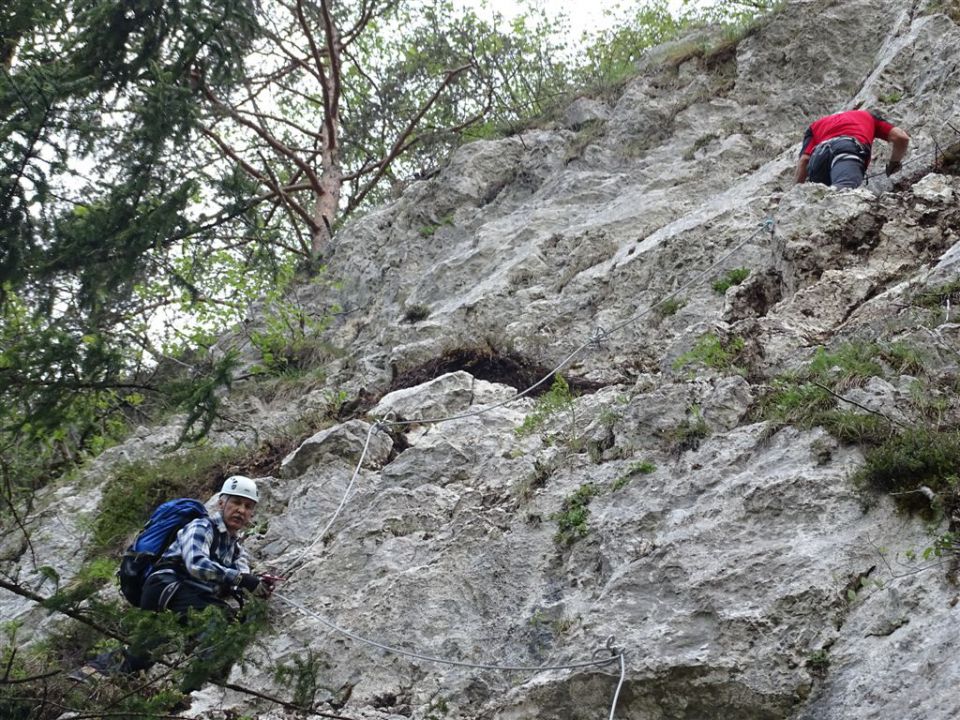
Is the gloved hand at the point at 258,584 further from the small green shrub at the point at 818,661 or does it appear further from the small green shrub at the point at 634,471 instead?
the small green shrub at the point at 818,661

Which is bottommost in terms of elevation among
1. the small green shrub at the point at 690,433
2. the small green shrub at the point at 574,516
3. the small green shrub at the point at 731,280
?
the small green shrub at the point at 574,516

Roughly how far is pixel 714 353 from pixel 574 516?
5.28 ft

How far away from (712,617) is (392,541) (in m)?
2.46

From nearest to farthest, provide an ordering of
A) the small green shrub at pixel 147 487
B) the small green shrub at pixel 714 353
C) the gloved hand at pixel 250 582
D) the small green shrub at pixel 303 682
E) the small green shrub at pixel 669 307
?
the small green shrub at pixel 303 682 → the gloved hand at pixel 250 582 → the small green shrub at pixel 714 353 → the small green shrub at pixel 669 307 → the small green shrub at pixel 147 487

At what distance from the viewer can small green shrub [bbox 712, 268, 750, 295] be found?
7863 millimetres

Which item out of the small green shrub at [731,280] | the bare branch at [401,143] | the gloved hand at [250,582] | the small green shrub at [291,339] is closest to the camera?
the gloved hand at [250,582]

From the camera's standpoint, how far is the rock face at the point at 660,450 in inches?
176

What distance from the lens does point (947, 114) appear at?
8445mm

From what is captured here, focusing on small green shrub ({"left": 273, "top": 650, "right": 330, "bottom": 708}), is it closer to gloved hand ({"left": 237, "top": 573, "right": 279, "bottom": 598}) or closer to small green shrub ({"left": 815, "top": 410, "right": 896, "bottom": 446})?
gloved hand ({"left": 237, "top": 573, "right": 279, "bottom": 598})

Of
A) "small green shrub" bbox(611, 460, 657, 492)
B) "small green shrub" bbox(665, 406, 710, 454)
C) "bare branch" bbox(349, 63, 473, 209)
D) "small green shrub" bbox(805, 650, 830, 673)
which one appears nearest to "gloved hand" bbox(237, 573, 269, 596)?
"small green shrub" bbox(611, 460, 657, 492)

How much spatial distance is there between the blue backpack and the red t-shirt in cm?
562

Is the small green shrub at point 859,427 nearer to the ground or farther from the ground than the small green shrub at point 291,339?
nearer to the ground

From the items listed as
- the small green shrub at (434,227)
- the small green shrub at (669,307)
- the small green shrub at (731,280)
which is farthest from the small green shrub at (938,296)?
the small green shrub at (434,227)

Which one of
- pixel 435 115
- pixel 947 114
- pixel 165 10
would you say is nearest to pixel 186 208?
pixel 165 10
